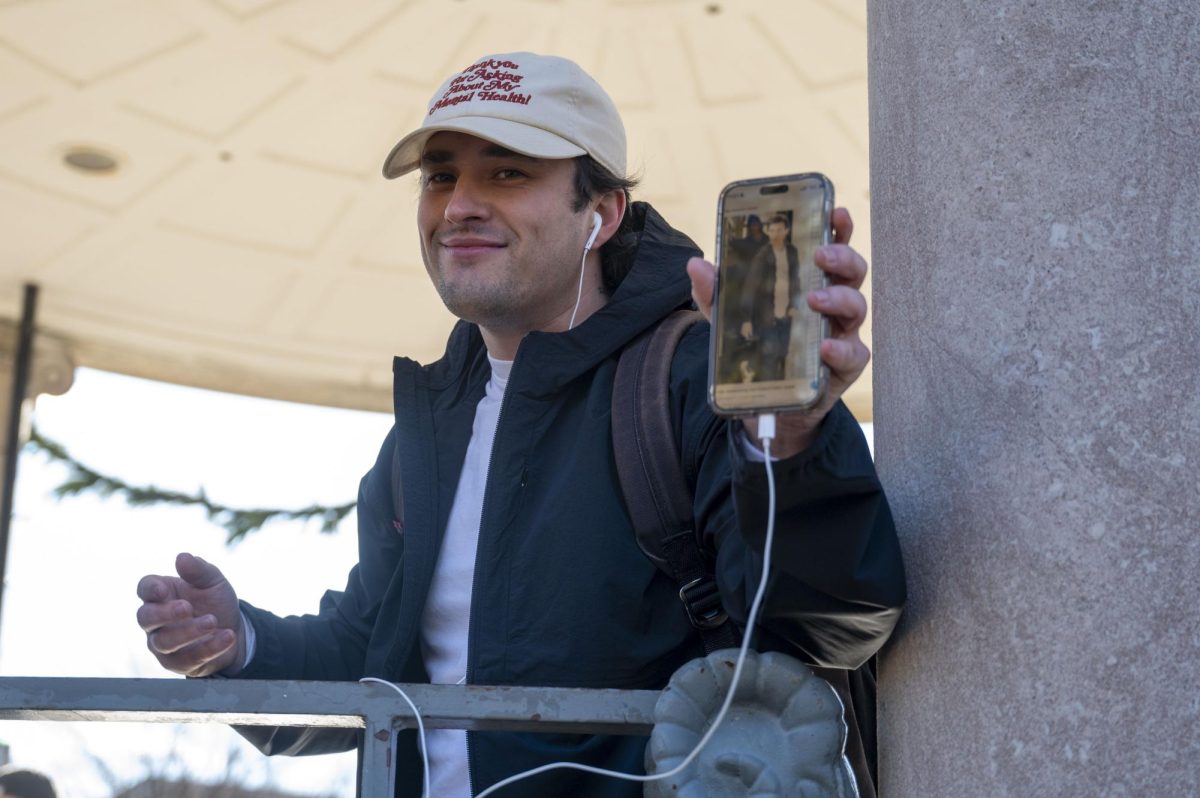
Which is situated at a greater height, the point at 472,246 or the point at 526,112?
the point at 526,112

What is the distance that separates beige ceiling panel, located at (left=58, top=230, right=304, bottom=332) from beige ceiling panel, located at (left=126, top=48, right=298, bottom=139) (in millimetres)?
1034

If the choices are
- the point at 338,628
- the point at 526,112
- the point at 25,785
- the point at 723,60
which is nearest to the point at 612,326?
the point at 526,112

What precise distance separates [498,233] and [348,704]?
1.49m

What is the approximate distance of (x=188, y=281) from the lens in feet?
35.6

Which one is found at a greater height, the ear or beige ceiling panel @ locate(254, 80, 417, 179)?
beige ceiling panel @ locate(254, 80, 417, 179)

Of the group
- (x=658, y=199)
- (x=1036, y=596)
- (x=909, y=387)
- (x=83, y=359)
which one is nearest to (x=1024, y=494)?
(x=1036, y=596)

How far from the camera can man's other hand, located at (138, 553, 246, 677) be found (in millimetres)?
2977

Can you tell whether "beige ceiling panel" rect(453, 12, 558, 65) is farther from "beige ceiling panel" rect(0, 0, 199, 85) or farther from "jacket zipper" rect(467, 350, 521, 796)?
"jacket zipper" rect(467, 350, 521, 796)

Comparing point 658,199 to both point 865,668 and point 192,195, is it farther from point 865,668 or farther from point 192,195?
point 865,668

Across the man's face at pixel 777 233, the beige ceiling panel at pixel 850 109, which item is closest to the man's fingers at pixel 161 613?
the man's face at pixel 777 233

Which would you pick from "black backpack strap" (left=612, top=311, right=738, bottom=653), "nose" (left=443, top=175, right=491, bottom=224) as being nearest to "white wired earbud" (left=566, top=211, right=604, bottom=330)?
"nose" (left=443, top=175, right=491, bottom=224)

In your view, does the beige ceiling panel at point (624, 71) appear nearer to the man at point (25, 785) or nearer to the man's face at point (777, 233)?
the man at point (25, 785)

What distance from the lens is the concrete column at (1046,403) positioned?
199 cm

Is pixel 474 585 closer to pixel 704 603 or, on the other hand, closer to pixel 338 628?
pixel 704 603
